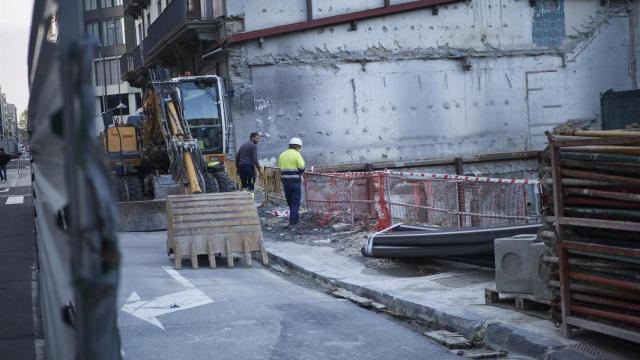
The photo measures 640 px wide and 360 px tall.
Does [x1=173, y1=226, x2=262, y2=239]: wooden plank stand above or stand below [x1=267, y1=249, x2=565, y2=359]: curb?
above

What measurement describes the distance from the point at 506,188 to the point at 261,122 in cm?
1405

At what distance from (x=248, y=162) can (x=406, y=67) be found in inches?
360

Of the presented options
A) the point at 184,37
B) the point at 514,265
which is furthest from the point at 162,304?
the point at 184,37

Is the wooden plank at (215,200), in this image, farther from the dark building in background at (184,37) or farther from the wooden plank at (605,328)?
the dark building in background at (184,37)

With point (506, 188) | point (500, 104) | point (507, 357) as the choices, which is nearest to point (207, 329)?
point (507, 357)

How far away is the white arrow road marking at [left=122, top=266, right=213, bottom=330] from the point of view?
9.06 meters

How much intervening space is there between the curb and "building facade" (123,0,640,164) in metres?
16.4

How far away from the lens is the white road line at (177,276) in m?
11.1

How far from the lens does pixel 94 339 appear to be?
5.98 feet

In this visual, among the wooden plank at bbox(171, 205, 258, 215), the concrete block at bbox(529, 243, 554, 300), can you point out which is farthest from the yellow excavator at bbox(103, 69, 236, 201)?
the concrete block at bbox(529, 243, 554, 300)

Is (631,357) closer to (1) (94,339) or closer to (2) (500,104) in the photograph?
(1) (94,339)

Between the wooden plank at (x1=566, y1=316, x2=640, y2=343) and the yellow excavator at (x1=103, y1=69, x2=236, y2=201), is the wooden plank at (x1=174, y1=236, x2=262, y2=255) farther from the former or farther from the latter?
the wooden plank at (x1=566, y1=316, x2=640, y2=343)

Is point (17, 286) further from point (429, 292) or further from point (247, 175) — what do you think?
point (247, 175)

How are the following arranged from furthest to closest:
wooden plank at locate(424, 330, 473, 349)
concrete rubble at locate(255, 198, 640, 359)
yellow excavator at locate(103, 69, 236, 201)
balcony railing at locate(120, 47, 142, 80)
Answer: balcony railing at locate(120, 47, 142, 80) → yellow excavator at locate(103, 69, 236, 201) → wooden plank at locate(424, 330, 473, 349) → concrete rubble at locate(255, 198, 640, 359)
